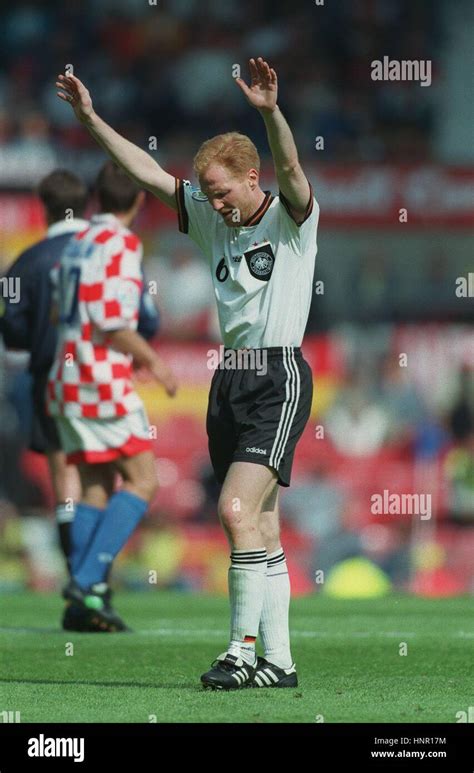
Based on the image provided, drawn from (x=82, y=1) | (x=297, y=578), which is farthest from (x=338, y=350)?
(x=82, y=1)

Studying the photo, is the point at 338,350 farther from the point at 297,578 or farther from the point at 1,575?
the point at 1,575

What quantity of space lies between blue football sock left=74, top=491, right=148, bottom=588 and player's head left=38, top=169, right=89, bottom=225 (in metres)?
1.78

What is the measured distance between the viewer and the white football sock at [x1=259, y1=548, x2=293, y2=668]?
5648 mm

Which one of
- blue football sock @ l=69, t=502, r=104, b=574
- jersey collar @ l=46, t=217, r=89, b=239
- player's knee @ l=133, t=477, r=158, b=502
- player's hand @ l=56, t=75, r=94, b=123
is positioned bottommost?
blue football sock @ l=69, t=502, r=104, b=574

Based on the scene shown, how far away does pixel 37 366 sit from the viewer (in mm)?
8688

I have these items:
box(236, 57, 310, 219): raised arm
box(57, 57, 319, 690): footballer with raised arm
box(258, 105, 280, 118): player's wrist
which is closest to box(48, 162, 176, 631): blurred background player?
box(57, 57, 319, 690): footballer with raised arm

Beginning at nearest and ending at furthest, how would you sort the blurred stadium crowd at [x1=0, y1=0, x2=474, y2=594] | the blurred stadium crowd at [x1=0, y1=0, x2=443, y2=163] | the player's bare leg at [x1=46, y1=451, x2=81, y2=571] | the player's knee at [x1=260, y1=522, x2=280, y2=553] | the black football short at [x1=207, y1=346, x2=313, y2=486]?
1. the black football short at [x1=207, y1=346, x2=313, y2=486]
2. the player's knee at [x1=260, y1=522, x2=280, y2=553]
3. the player's bare leg at [x1=46, y1=451, x2=81, y2=571]
4. the blurred stadium crowd at [x1=0, y1=0, x2=474, y2=594]
5. the blurred stadium crowd at [x1=0, y1=0, x2=443, y2=163]

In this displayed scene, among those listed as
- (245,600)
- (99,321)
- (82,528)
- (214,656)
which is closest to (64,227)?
(99,321)

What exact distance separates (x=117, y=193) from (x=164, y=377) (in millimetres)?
1064

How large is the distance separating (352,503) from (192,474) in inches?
56.6

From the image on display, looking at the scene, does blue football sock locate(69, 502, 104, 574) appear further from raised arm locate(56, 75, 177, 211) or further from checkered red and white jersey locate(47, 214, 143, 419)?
raised arm locate(56, 75, 177, 211)

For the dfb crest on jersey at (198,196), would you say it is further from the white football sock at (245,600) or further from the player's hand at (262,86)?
the white football sock at (245,600)

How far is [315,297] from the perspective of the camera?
52.0ft

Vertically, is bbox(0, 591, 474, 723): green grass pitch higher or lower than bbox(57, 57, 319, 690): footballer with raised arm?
lower
